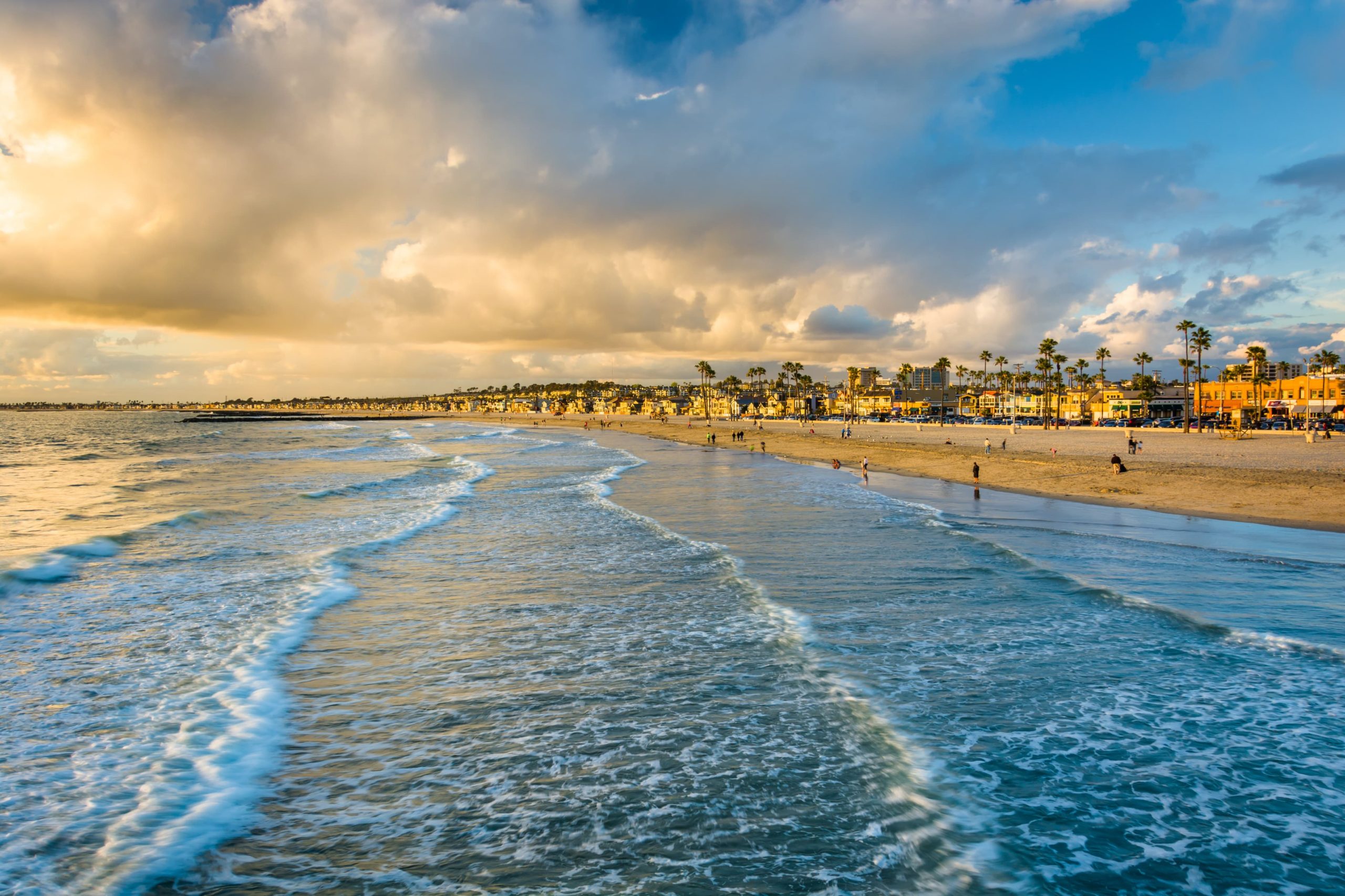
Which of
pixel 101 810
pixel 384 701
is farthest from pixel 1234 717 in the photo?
pixel 101 810

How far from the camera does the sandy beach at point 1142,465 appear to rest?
28938mm

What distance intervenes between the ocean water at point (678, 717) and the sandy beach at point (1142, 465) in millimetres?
8823

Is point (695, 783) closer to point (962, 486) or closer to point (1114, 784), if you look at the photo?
point (1114, 784)

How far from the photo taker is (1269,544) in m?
21.1

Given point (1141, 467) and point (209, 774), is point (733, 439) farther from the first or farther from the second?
point (209, 774)

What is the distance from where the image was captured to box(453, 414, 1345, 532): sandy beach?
A: 2894 cm

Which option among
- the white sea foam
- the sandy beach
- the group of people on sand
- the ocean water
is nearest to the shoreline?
the sandy beach

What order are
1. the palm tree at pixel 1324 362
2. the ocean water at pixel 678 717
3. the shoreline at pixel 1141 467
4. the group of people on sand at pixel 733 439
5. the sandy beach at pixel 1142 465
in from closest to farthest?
the ocean water at pixel 678 717 < the shoreline at pixel 1141 467 < the sandy beach at pixel 1142 465 < the group of people on sand at pixel 733 439 < the palm tree at pixel 1324 362

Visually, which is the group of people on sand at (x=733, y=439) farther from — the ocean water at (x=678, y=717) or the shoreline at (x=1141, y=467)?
the ocean water at (x=678, y=717)

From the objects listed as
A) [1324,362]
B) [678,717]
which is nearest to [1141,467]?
[678,717]

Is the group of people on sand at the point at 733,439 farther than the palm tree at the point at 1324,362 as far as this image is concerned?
No

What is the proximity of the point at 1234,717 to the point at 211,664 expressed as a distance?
50.1 ft

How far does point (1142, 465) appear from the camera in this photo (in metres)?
44.8

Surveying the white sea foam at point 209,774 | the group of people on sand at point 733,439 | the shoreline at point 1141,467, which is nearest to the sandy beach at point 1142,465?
the shoreline at point 1141,467
